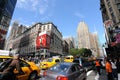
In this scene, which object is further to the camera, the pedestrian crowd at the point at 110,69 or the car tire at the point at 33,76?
the pedestrian crowd at the point at 110,69

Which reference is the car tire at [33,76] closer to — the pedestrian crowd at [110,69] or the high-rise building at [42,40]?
the pedestrian crowd at [110,69]

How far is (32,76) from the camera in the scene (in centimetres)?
769

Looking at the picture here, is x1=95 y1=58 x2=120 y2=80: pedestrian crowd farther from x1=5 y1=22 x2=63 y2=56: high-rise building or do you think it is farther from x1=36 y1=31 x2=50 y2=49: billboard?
x1=36 y1=31 x2=50 y2=49: billboard

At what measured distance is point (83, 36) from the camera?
16012 centimetres

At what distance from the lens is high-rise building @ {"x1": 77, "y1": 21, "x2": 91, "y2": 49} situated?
155 meters

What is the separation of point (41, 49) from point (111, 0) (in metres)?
43.2

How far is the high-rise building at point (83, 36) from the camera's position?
155 m

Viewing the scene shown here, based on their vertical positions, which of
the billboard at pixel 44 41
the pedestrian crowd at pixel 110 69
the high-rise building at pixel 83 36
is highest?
the high-rise building at pixel 83 36

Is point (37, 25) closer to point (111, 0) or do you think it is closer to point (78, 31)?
point (111, 0)

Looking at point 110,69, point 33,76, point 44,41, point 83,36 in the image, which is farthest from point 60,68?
point 83,36

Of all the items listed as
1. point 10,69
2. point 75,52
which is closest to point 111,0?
point 10,69

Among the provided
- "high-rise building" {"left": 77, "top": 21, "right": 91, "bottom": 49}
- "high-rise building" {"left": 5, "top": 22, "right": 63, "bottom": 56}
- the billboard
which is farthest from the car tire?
"high-rise building" {"left": 77, "top": 21, "right": 91, "bottom": 49}

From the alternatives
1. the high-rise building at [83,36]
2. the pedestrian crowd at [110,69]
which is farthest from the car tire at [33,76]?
the high-rise building at [83,36]

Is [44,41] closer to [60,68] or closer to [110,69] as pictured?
[110,69]
